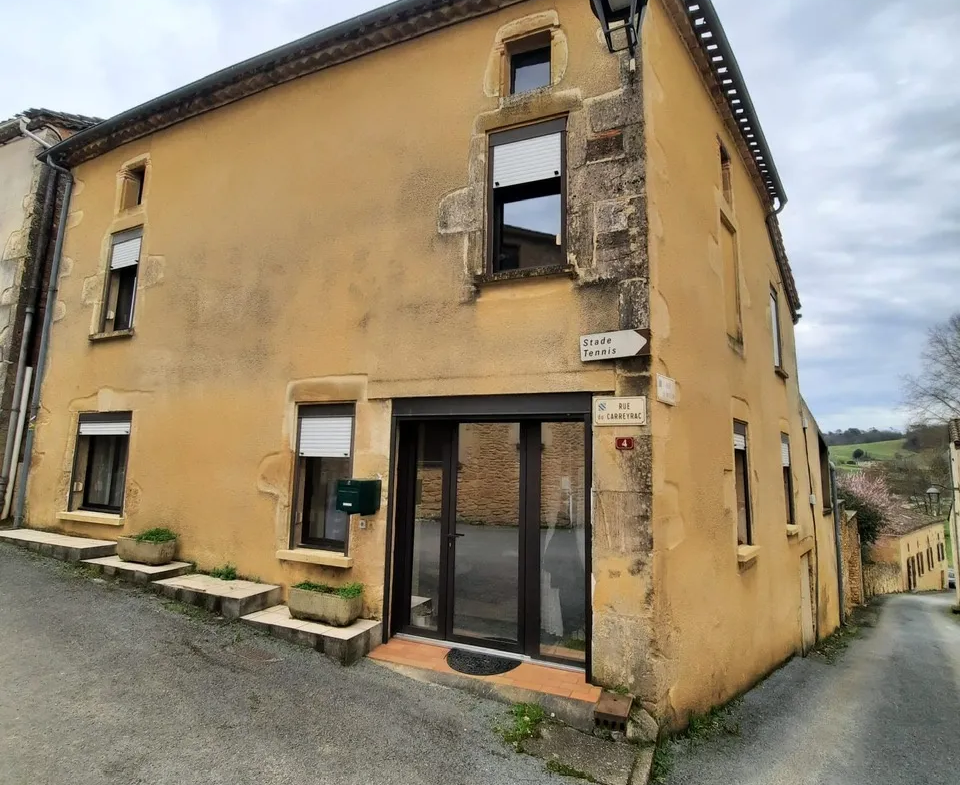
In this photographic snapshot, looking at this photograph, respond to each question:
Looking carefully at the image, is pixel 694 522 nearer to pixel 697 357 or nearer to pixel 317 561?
pixel 697 357

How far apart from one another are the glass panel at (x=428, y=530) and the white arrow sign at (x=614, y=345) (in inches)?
68.1

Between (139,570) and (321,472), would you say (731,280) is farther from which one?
(139,570)

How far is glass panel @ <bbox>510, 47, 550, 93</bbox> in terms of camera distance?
5.71 m

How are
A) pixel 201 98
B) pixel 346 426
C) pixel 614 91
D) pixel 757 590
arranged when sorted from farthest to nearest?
1. pixel 201 98
2. pixel 757 590
3. pixel 346 426
4. pixel 614 91

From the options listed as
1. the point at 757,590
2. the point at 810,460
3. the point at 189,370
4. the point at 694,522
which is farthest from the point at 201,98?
the point at 810,460

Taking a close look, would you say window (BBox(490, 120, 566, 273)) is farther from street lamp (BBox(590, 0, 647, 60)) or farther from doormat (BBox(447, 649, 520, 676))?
doormat (BBox(447, 649, 520, 676))

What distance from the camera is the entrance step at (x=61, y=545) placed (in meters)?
7.03

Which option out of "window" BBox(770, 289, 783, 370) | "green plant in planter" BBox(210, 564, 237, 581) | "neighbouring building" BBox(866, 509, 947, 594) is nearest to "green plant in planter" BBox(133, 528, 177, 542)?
"green plant in planter" BBox(210, 564, 237, 581)

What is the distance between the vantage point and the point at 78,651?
4738 mm

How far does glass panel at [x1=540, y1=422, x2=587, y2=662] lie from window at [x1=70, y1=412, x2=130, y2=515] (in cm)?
633

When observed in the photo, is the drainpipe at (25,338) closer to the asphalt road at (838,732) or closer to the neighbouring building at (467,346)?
the neighbouring building at (467,346)

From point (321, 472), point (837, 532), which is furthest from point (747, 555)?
point (837, 532)

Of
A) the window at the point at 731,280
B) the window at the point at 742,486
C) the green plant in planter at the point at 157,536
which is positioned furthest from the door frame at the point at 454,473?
the window at the point at 731,280

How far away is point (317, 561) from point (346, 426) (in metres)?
1.47
